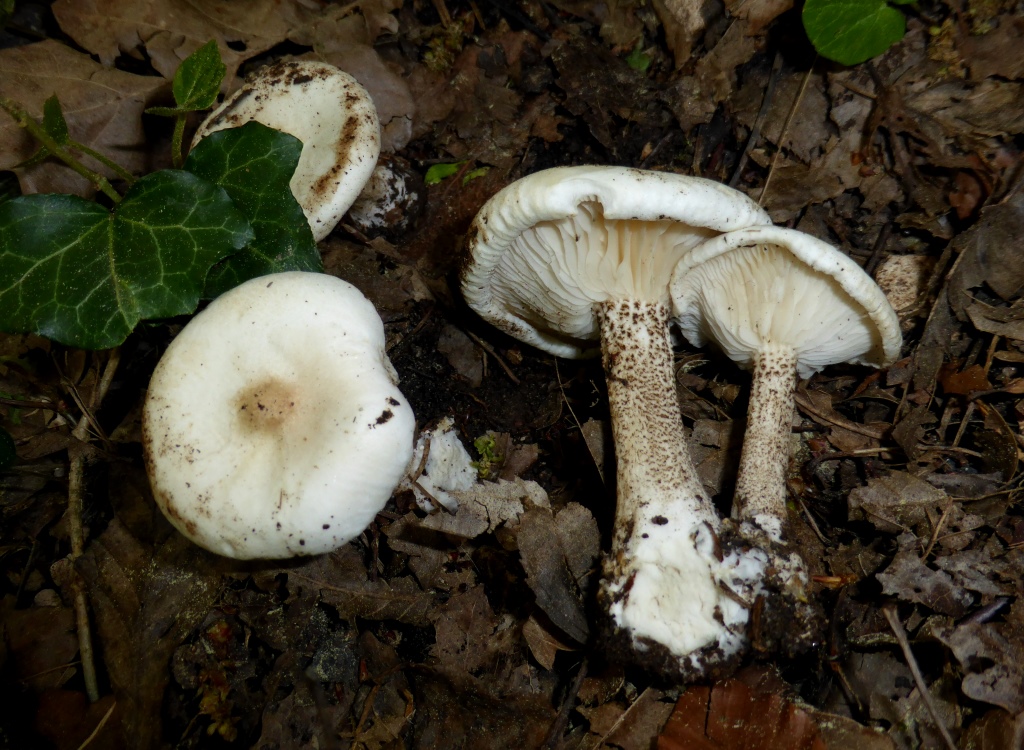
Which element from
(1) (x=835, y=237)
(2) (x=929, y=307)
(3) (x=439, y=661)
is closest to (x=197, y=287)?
(3) (x=439, y=661)

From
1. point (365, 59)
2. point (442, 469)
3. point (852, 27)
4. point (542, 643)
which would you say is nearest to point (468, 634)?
point (542, 643)

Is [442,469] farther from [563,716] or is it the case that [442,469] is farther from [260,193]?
[260,193]

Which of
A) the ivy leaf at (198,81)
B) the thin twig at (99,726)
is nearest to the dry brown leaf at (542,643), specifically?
the thin twig at (99,726)

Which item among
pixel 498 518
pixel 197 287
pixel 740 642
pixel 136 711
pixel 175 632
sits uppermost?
pixel 197 287

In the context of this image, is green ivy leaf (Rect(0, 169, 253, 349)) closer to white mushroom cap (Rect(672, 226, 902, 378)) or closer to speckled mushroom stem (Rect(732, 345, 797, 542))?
white mushroom cap (Rect(672, 226, 902, 378))

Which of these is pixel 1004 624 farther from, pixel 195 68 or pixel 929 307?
pixel 195 68

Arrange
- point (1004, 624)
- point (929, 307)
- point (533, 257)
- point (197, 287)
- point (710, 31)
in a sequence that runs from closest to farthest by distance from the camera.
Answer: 1. point (1004, 624)
2. point (197, 287)
3. point (533, 257)
4. point (929, 307)
5. point (710, 31)

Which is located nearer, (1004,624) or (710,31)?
(1004,624)

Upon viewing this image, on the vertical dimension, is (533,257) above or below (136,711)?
above

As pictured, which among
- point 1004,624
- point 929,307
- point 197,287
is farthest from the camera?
point 929,307
